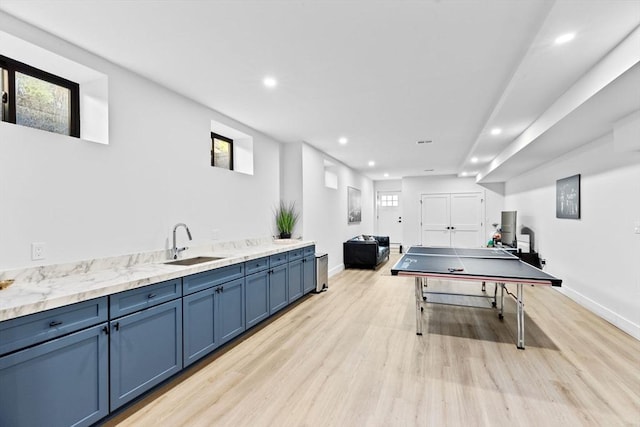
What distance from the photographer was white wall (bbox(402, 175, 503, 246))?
30.6 ft

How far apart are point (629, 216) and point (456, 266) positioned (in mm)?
1990

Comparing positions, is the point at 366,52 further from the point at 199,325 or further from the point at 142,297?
the point at 199,325

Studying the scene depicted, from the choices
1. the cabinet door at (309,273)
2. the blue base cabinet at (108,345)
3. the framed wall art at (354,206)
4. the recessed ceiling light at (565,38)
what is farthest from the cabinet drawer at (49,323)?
the framed wall art at (354,206)

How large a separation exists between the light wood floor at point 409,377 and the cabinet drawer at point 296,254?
793 millimetres

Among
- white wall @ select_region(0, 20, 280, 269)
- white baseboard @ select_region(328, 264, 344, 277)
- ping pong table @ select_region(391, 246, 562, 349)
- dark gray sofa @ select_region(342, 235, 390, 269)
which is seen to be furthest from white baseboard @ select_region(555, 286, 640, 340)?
white wall @ select_region(0, 20, 280, 269)

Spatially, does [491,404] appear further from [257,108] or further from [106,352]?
[257,108]

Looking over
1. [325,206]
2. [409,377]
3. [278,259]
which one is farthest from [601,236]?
[325,206]

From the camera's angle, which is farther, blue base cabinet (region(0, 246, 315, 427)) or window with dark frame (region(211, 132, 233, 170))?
window with dark frame (region(211, 132, 233, 170))

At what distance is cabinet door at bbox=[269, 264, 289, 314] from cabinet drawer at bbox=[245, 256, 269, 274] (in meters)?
0.16

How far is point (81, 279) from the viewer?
2062 mm

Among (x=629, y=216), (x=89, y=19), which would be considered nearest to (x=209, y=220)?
(x=89, y=19)

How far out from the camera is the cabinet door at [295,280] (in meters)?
4.23

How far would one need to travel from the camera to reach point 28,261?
6.55 feet

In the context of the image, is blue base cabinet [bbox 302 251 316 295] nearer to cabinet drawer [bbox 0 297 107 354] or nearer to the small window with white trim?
cabinet drawer [bbox 0 297 107 354]
